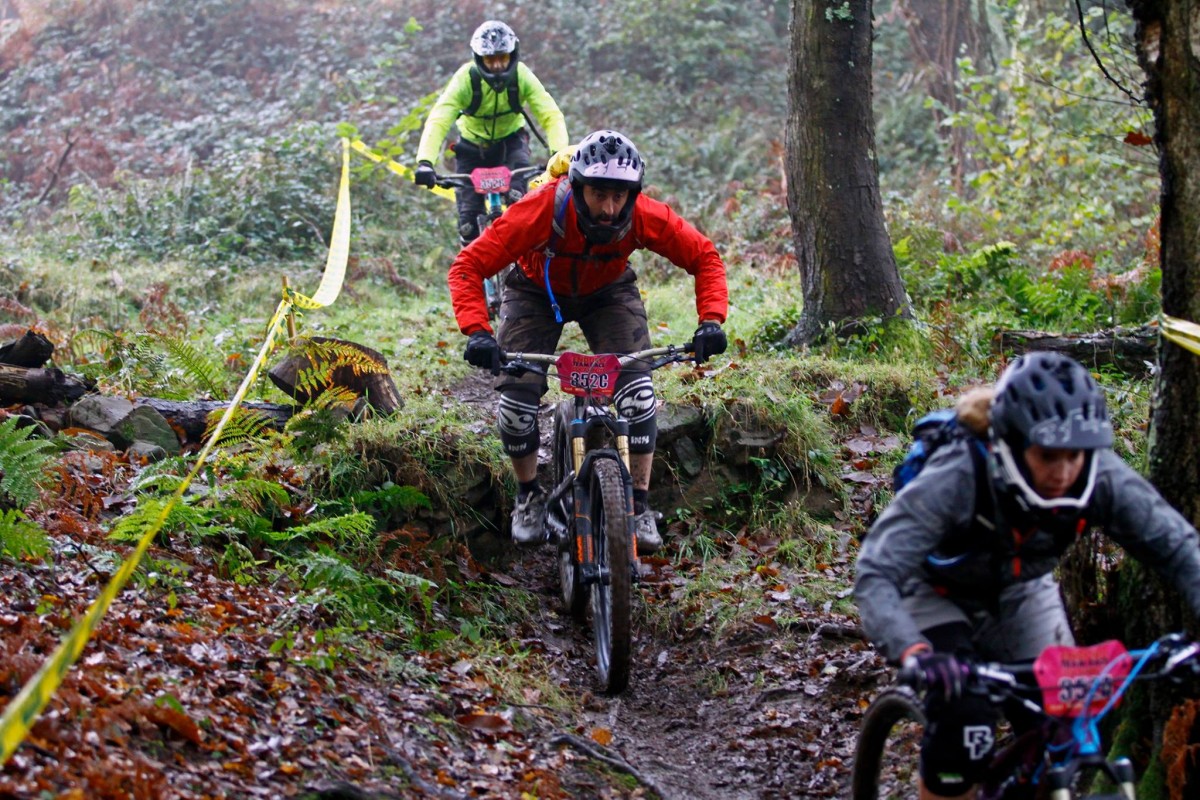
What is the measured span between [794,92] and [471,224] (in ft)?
11.3

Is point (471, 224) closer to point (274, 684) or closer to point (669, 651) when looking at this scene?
point (669, 651)

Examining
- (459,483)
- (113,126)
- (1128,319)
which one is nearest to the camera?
(459,483)

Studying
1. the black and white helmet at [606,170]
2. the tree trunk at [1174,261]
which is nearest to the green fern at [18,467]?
the black and white helmet at [606,170]

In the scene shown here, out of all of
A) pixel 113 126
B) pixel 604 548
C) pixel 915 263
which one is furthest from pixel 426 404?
pixel 113 126

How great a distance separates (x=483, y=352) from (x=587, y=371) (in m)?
0.57

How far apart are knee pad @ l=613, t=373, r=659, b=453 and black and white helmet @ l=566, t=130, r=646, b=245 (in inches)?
34.9

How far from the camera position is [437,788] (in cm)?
443

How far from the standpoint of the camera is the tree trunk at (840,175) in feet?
30.8

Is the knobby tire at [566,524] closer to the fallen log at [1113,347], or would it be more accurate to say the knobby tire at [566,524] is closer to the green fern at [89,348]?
the green fern at [89,348]

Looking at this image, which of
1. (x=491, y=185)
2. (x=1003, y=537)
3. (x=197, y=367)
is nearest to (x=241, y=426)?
(x=197, y=367)

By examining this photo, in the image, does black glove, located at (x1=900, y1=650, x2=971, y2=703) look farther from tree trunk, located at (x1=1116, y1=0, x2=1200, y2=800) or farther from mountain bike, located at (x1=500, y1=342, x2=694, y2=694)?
mountain bike, located at (x1=500, y1=342, x2=694, y2=694)

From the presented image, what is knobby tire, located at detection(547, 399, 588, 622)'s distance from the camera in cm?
666

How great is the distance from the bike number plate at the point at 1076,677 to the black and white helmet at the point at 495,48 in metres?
8.82

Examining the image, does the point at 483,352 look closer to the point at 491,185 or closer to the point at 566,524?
the point at 566,524
